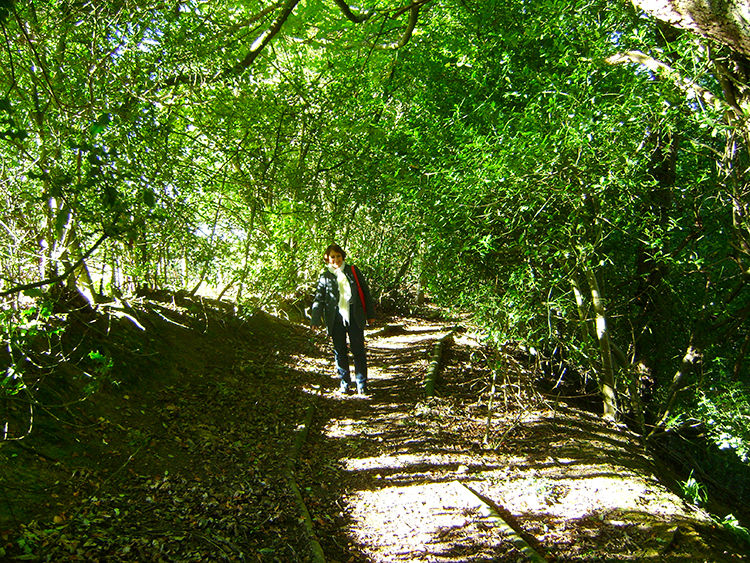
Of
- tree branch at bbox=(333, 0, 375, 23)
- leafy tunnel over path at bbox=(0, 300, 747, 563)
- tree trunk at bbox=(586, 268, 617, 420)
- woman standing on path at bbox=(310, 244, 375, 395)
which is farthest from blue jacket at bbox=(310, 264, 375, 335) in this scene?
tree branch at bbox=(333, 0, 375, 23)

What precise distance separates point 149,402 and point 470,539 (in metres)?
3.48

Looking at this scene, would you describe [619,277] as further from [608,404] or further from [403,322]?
[403,322]

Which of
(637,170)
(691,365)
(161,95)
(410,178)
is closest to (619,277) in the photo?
(691,365)

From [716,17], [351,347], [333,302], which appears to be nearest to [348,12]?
[333,302]

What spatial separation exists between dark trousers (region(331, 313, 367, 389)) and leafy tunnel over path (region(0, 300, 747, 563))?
340 millimetres

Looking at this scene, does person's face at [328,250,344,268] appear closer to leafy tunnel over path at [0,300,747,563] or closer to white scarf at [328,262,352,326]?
white scarf at [328,262,352,326]

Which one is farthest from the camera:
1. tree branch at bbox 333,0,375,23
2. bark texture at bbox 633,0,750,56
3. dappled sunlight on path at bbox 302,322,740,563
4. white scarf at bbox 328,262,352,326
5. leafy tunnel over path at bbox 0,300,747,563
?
white scarf at bbox 328,262,352,326

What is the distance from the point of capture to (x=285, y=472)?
4.88 metres

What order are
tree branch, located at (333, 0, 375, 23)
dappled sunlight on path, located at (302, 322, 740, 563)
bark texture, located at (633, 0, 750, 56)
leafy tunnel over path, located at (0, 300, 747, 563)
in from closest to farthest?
bark texture, located at (633, 0, 750, 56)
leafy tunnel over path, located at (0, 300, 747, 563)
dappled sunlight on path, located at (302, 322, 740, 563)
tree branch, located at (333, 0, 375, 23)

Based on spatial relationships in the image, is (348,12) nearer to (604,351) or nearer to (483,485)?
(604,351)

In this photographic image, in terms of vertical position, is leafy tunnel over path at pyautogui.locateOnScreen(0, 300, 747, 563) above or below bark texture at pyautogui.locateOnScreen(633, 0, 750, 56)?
below

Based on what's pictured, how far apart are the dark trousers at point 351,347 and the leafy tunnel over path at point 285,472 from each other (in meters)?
0.34

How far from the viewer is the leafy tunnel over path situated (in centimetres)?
353

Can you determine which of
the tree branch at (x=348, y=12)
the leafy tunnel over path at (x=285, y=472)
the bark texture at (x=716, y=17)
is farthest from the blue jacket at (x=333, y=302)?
the bark texture at (x=716, y=17)
